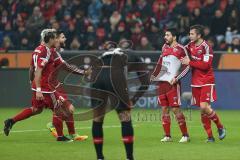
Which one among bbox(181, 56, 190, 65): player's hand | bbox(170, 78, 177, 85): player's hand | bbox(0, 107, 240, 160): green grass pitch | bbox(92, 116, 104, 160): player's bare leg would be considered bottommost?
bbox(0, 107, 240, 160): green grass pitch

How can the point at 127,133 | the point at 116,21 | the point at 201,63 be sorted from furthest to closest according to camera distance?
the point at 116,21 < the point at 201,63 < the point at 127,133

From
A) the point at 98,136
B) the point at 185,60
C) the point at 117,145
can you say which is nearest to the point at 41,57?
the point at 117,145

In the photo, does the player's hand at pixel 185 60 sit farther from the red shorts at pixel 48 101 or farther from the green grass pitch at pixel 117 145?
the red shorts at pixel 48 101

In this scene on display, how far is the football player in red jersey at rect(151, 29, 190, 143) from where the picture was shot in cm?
1554

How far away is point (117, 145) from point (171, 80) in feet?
5.60

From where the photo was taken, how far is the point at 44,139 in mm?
16094

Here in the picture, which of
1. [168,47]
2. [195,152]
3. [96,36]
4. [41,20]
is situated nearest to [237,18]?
[96,36]

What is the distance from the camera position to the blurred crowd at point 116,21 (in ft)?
86.2

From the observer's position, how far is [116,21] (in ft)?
89.9

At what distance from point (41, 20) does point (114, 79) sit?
16.3 m

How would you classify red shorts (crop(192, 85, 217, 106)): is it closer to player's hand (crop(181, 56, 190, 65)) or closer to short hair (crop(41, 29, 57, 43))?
player's hand (crop(181, 56, 190, 65))

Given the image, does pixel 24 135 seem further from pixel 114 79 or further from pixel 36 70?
pixel 114 79

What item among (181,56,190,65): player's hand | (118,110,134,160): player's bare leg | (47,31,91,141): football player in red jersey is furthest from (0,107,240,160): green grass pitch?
(181,56,190,65): player's hand

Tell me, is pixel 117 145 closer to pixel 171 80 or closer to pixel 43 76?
pixel 171 80
